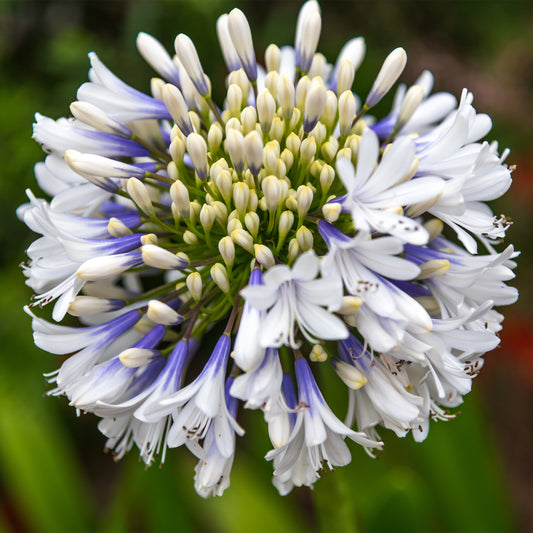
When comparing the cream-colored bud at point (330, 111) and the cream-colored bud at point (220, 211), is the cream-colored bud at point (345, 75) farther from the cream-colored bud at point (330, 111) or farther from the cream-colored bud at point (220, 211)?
the cream-colored bud at point (220, 211)

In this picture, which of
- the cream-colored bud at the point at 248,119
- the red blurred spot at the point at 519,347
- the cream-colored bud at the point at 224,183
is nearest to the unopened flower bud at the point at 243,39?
the cream-colored bud at the point at 248,119

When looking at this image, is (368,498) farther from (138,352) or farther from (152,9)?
(152,9)

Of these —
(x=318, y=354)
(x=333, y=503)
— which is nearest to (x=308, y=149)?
(x=318, y=354)

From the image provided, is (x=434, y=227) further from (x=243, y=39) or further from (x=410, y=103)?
(x=243, y=39)

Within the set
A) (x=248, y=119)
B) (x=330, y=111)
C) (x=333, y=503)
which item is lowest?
(x=333, y=503)

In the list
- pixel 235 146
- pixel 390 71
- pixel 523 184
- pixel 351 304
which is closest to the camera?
pixel 351 304

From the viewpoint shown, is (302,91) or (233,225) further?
(302,91)
